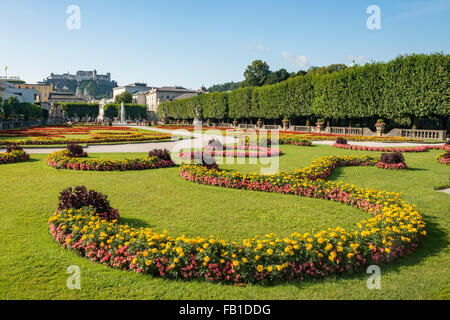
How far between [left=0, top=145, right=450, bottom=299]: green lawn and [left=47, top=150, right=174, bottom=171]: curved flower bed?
610 millimetres

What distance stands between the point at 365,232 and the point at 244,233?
79.5 inches

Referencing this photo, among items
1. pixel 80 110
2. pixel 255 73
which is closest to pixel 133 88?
pixel 80 110

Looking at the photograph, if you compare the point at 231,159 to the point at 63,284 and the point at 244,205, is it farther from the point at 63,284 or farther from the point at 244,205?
the point at 63,284

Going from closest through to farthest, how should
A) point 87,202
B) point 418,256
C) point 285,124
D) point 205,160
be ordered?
point 418,256, point 87,202, point 205,160, point 285,124

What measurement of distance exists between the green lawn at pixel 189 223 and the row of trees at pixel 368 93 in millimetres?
19396

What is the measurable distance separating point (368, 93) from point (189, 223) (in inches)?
1248

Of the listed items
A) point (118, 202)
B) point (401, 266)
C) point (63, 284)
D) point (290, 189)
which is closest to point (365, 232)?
point (401, 266)

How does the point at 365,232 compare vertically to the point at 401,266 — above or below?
above

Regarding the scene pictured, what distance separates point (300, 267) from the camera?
4324 mm

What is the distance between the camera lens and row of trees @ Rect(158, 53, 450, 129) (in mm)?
27688

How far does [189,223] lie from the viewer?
628 cm

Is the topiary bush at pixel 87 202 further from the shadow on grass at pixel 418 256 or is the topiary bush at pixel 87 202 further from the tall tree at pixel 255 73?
the tall tree at pixel 255 73

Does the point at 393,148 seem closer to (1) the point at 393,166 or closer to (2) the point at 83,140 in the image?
(1) the point at 393,166
